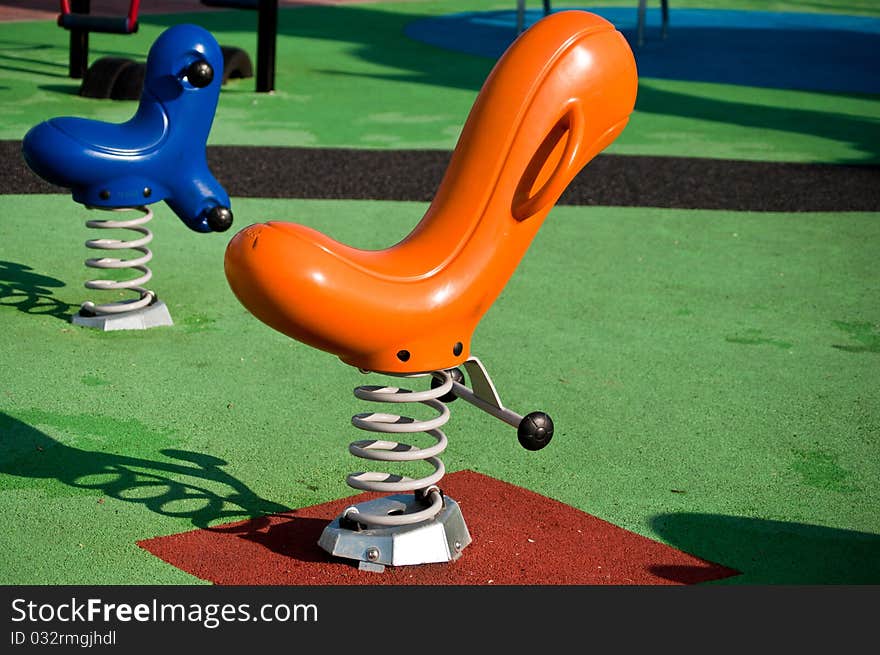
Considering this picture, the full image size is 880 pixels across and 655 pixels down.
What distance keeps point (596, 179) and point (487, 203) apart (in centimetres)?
659

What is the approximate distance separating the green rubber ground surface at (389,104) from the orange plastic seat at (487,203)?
7.58m

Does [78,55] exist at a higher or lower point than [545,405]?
lower

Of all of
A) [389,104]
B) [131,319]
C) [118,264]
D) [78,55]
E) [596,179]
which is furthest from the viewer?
[78,55]

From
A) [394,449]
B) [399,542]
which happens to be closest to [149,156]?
[394,449]

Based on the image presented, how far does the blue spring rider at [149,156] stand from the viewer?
5.79m

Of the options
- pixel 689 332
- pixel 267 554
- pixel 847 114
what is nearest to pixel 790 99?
pixel 847 114

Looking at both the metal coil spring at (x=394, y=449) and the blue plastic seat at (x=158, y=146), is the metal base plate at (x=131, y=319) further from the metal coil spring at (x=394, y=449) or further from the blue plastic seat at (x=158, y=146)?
the metal coil spring at (x=394, y=449)

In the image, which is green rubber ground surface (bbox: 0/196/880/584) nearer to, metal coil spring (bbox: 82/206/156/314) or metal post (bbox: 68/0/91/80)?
metal coil spring (bbox: 82/206/156/314)

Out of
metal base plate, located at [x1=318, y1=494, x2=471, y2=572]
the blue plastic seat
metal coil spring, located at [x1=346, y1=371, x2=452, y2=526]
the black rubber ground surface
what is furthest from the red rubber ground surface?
the black rubber ground surface

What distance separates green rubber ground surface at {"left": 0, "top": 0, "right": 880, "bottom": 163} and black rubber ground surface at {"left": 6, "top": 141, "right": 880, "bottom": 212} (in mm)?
509

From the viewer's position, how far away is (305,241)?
342cm

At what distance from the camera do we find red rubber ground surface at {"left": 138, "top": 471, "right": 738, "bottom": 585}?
150 inches

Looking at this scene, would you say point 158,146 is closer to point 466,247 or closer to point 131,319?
point 131,319

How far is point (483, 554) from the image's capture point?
399 cm
